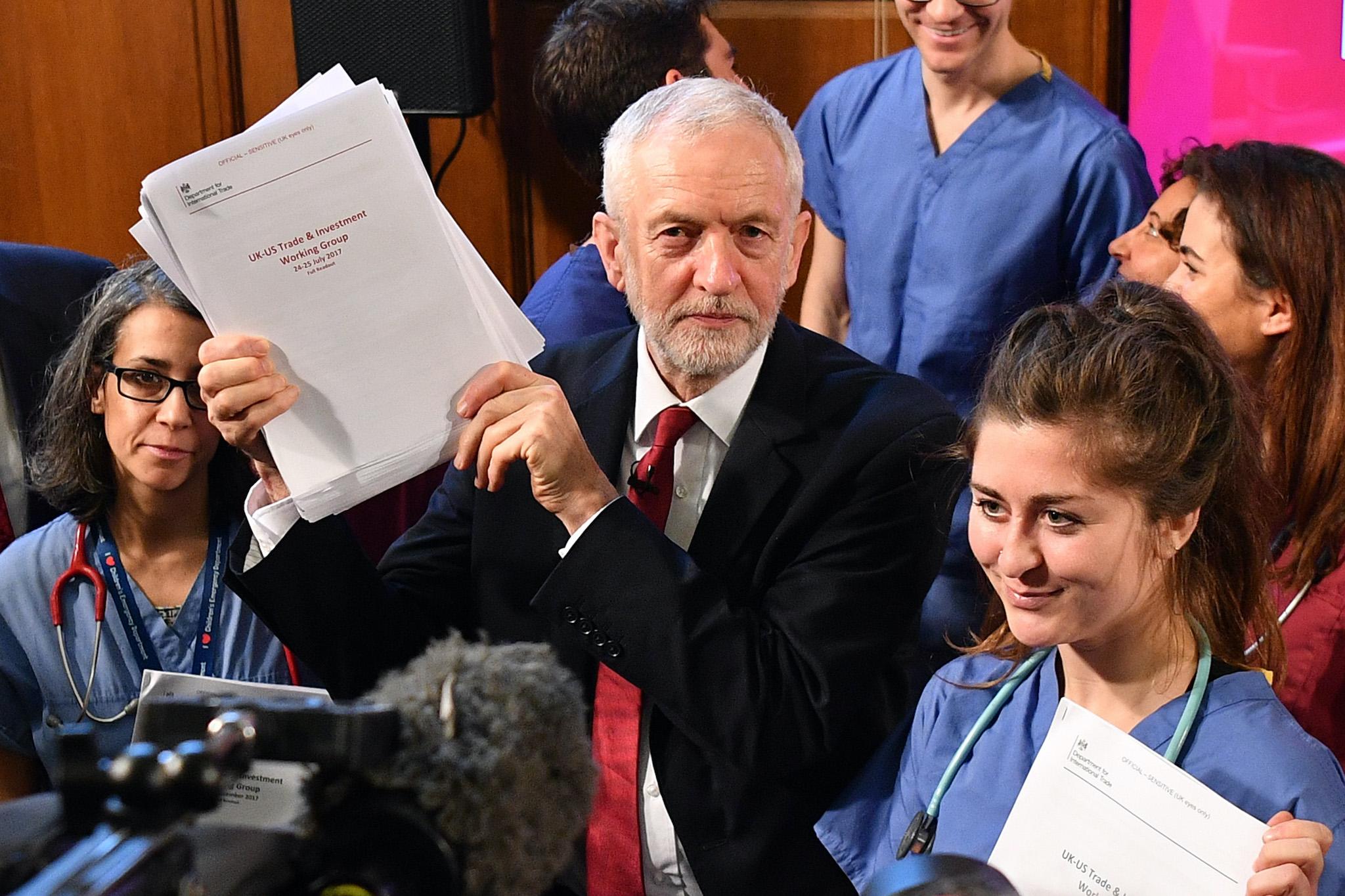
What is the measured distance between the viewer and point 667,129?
4.98 feet

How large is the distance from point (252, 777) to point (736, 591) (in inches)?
21.7

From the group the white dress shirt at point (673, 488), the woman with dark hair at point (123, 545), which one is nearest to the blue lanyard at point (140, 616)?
the woman with dark hair at point (123, 545)

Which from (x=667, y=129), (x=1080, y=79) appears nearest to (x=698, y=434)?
(x=667, y=129)

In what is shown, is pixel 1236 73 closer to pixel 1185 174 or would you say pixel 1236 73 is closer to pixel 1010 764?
pixel 1185 174

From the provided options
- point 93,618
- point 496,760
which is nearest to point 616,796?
point 93,618

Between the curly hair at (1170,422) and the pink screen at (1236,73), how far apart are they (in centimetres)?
114

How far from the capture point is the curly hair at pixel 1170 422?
49.5 inches

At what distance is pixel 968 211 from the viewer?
2375 millimetres

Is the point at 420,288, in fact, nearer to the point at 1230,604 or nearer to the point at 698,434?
the point at 698,434

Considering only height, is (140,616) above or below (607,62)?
below

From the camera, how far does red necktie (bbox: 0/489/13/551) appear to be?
6.55ft

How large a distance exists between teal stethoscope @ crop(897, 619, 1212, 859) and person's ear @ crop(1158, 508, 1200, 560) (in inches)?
2.8

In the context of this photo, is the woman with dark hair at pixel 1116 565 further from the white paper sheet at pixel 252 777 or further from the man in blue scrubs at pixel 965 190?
the man in blue scrubs at pixel 965 190

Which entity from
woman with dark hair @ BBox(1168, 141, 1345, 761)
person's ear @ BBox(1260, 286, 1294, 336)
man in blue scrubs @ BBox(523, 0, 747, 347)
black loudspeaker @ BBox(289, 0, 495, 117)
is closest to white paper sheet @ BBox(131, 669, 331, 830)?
man in blue scrubs @ BBox(523, 0, 747, 347)
